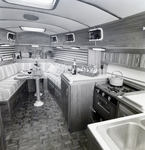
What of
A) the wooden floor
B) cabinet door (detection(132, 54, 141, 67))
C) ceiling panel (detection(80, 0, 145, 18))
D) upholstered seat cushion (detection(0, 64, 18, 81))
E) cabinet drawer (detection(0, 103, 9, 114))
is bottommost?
the wooden floor

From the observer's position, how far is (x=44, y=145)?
5.98 ft

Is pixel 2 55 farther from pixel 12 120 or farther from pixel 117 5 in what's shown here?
pixel 117 5

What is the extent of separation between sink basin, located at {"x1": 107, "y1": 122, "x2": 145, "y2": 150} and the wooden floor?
107cm

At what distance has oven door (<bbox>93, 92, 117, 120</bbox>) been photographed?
5.19ft

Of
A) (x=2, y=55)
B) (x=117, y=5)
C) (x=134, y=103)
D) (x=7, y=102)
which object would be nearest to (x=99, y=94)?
(x=134, y=103)

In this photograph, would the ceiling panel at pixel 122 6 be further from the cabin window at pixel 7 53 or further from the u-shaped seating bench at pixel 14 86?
the cabin window at pixel 7 53

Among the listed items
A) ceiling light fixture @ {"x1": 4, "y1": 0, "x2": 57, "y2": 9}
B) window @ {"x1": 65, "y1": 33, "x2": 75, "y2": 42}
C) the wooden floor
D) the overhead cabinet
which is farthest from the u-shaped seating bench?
ceiling light fixture @ {"x1": 4, "y1": 0, "x2": 57, "y2": 9}

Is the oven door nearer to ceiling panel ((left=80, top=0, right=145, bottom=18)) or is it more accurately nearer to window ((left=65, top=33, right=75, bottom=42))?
ceiling panel ((left=80, top=0, right=145, bottom=18))

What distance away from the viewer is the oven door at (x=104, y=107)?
1583 mm

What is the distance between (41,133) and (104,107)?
134 cm

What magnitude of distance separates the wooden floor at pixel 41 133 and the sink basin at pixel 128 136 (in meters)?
1.07

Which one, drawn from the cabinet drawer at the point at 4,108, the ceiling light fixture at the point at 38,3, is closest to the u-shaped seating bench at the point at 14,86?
the cabinet drawer at the point at 4,108

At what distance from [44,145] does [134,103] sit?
1.61 m

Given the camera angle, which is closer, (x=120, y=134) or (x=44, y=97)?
(x=120, y=134)
